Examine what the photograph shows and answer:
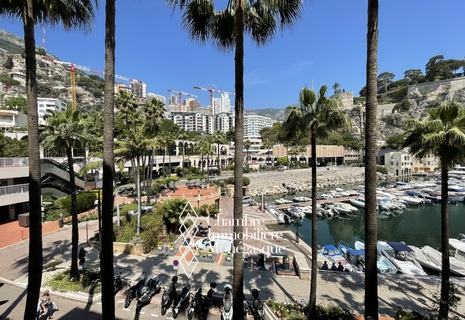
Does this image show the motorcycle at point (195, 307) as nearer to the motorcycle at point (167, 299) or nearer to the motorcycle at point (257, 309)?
the motorcycle at point (167, 299)

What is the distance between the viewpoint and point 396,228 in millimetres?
32500

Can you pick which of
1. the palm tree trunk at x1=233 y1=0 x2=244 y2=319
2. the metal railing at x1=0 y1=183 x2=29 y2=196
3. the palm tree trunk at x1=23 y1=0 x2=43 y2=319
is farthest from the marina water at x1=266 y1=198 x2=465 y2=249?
the metal railing at x1=0 y1=183 x2=29 y2=196

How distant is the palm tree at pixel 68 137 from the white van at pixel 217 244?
7.24 meters

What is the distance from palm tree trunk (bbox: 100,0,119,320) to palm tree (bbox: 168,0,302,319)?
72.9 inches

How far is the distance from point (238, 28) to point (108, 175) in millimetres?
4386

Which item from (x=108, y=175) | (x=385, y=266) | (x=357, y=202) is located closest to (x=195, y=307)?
(x=108, y=175)

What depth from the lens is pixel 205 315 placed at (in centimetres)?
812

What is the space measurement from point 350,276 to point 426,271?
39.6ft

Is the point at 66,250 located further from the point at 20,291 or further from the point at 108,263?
the point at 108,263

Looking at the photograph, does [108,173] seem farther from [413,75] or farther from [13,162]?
[413,75]

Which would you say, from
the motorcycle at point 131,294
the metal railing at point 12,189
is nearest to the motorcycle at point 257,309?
the motorcycle at point 131,294

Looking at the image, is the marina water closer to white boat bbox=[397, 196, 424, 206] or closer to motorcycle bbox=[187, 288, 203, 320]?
white boat bbox=[397, 196, 424, 206]

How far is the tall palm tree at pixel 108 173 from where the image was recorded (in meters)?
4.40

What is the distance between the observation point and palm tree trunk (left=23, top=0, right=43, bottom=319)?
507 cm
